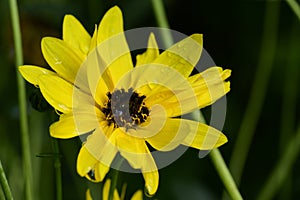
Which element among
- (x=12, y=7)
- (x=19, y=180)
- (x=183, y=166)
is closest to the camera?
(x=12, y=7)

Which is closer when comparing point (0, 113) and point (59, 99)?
point (59, 99)

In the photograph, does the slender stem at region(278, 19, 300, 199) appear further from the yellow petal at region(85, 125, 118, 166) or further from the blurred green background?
the yellow petal at region(85, 125, 118, 166)

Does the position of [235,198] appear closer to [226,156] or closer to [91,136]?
[91,136]

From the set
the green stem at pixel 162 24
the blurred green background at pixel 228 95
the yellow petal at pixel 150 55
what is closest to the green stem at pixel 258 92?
the blurred green background at pixel 228 95

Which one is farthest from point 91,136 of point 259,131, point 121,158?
point 259,131

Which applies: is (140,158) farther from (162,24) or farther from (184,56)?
(162,24)

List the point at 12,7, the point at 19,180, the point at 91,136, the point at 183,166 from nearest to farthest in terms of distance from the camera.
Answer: the point at 91,136 < the point at 12,7 < the point at 19,180 < the point at 183,166

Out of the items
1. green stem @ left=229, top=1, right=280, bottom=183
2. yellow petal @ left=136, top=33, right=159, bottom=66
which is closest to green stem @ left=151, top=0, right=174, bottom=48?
yellow petal @ left=136, top=33, right=159, bottom=66

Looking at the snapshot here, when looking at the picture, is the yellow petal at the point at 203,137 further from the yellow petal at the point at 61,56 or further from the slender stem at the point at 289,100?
the slender stem at the point at 289,100
